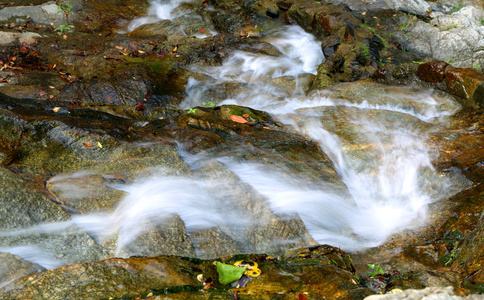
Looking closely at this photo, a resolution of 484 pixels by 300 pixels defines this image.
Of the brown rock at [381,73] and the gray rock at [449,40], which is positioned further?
the gray rock at [449,40]

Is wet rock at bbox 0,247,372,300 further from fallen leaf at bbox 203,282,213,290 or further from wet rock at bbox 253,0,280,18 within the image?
wet rock at bbox 253,0,280,18

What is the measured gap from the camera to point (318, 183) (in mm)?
5137

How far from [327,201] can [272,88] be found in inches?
177

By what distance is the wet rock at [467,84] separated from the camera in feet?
23.5

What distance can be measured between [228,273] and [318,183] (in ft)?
8.14

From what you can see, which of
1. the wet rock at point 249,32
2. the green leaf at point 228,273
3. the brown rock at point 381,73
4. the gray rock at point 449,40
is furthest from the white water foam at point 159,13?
the green leaf at point 228,273

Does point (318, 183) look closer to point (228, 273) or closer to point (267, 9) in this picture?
point (228, 273)

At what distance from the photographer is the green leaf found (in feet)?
10.1

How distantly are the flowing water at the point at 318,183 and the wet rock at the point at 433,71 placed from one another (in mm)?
376

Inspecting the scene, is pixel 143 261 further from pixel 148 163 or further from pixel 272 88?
pixel 272 88

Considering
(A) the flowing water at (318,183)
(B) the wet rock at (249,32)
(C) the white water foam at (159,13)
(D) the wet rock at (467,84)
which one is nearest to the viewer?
(A) the flowing water at (318,183)

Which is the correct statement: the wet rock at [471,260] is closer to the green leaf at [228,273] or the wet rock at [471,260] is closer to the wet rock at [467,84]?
the green leaf at [228,273]

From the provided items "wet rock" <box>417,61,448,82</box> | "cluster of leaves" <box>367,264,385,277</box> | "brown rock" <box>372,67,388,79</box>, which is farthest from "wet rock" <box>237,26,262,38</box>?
"cluster of leaves" <box>367,264,385,277</box>

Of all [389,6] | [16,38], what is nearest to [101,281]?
[16,38]
